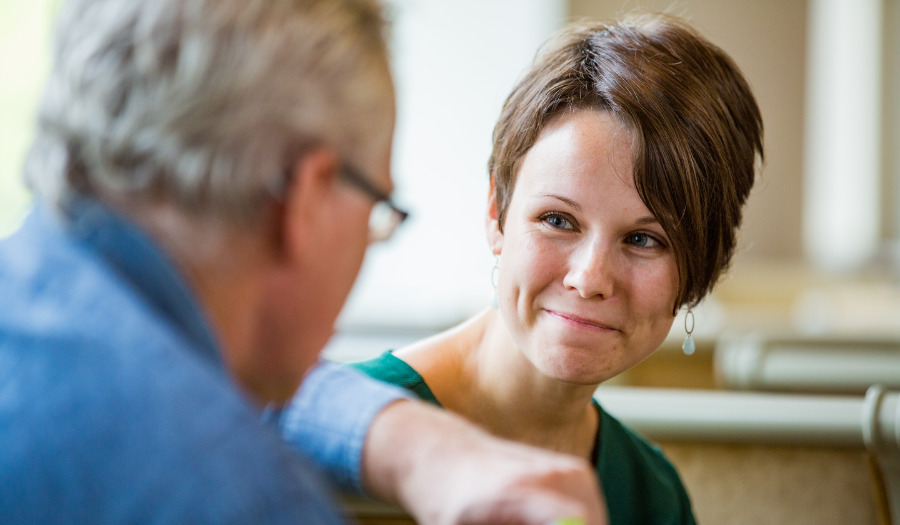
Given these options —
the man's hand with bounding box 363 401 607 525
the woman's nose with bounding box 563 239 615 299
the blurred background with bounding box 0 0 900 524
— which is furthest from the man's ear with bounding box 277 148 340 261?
the woman's nose with bounding box 563 239 615 299

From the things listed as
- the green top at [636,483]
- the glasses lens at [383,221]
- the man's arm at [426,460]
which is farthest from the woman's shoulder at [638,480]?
the glasses lens at [383,221]

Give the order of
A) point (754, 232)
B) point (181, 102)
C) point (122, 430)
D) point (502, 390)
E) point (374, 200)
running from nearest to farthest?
point (122, 430), point (181, 102), point (374, 200), point (502, 390), point (754, 232)

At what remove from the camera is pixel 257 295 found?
79 centimetres

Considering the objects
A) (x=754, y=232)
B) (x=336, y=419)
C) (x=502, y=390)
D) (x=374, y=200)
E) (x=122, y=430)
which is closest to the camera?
(x=122, y=430)

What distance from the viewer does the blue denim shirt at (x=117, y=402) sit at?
2.01 feet

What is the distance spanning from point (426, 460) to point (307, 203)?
0.92ft

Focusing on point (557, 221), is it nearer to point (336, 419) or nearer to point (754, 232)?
point (336, 419)

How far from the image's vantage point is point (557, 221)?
4.37ft

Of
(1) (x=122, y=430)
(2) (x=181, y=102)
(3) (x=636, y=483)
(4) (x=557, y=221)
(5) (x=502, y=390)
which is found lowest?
(3) (x=636, y=483)

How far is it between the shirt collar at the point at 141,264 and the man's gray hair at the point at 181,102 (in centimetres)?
3

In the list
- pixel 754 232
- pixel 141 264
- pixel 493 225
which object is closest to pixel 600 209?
pixel 493 225

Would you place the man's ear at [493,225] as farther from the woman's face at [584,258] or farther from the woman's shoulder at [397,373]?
the woman's shoulder at [397,373]

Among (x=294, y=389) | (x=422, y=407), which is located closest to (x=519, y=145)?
(x=422, y=407)

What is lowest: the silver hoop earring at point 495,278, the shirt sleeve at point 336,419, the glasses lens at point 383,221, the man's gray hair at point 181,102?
the silver hoop earring at point 495,278
